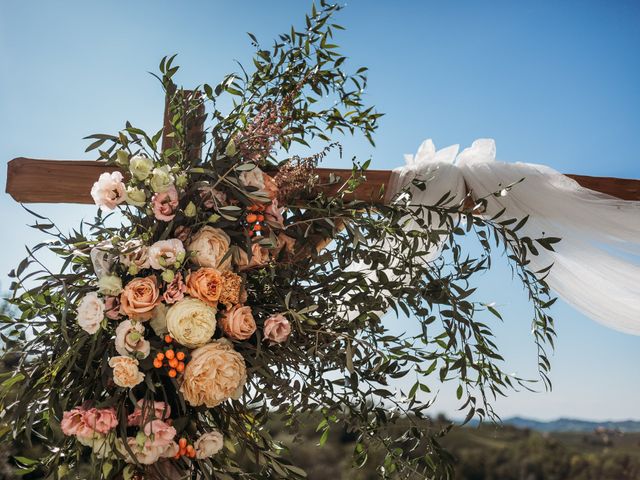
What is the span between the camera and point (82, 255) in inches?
45.6

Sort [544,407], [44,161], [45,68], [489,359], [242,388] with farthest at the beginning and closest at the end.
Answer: [544,407] < [45,68] < [44,161] < [489,359] < [242,388]

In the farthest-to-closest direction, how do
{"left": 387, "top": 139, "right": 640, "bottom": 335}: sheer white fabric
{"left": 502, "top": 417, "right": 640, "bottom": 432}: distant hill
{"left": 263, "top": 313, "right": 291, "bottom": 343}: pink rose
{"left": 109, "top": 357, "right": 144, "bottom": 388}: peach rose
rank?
{"left": 502, "top": 417, "right": 640, "bottom": 432}: distant hill
{"left": 387, "top": 139, "right": 640, "bottom": 335}: sheer white fabric
{"left": 263, "top": 313, "right": 291, "bottom": 343}: pink rose
{"left": 109, "top": 357, "right": 144, "bottom": 388}: peach rose

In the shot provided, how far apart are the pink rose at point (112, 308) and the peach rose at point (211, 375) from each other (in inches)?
6.4

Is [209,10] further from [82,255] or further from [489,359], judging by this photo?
[489,359]

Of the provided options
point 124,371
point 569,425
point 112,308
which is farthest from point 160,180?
point 569,425

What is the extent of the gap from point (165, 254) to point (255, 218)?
190mm

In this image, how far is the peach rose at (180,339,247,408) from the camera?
105 centimetres

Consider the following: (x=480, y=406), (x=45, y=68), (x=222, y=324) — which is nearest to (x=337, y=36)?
(x=222, y=324)

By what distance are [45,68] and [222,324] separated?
80.2 inches

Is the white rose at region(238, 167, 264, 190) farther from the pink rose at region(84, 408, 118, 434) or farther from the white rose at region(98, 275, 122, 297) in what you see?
the pink rose at region(84, 408, 118, 434)

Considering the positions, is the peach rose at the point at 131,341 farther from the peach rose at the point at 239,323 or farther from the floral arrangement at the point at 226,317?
the peach rose at the point at 239,323

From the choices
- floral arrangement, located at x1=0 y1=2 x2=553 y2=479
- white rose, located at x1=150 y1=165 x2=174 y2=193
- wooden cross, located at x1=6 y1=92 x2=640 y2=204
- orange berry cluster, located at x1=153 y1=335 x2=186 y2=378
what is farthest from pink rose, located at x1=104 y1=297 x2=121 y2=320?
wooden cross, located at x1=6 y1=92 x2=640 y2=204

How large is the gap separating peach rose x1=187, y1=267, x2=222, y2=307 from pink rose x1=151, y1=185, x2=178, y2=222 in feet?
0.42

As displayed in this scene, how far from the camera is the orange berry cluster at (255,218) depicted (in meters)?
1.16
